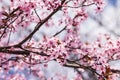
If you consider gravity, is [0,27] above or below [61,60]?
above

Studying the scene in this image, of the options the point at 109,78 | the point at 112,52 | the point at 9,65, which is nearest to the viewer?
the point at 109,78

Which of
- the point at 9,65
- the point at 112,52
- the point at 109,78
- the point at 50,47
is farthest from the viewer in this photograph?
the point at 9,65

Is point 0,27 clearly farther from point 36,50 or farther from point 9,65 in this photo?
point 9,65

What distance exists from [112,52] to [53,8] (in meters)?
1.91

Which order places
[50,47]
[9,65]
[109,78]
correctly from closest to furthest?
[109,78], [50,47], [9,65]

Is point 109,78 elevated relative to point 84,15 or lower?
lower

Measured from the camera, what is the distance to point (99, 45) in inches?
342

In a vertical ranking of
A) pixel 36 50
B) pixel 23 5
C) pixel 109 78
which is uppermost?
pixel 23 5

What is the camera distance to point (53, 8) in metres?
7.52

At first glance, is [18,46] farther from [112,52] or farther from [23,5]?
[112,52]

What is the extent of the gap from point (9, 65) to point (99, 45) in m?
2.55

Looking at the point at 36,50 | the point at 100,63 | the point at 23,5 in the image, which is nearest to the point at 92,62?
the point at 100,63

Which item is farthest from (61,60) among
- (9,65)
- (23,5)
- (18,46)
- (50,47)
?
(9,65)

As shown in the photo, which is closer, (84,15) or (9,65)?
(84,15)
